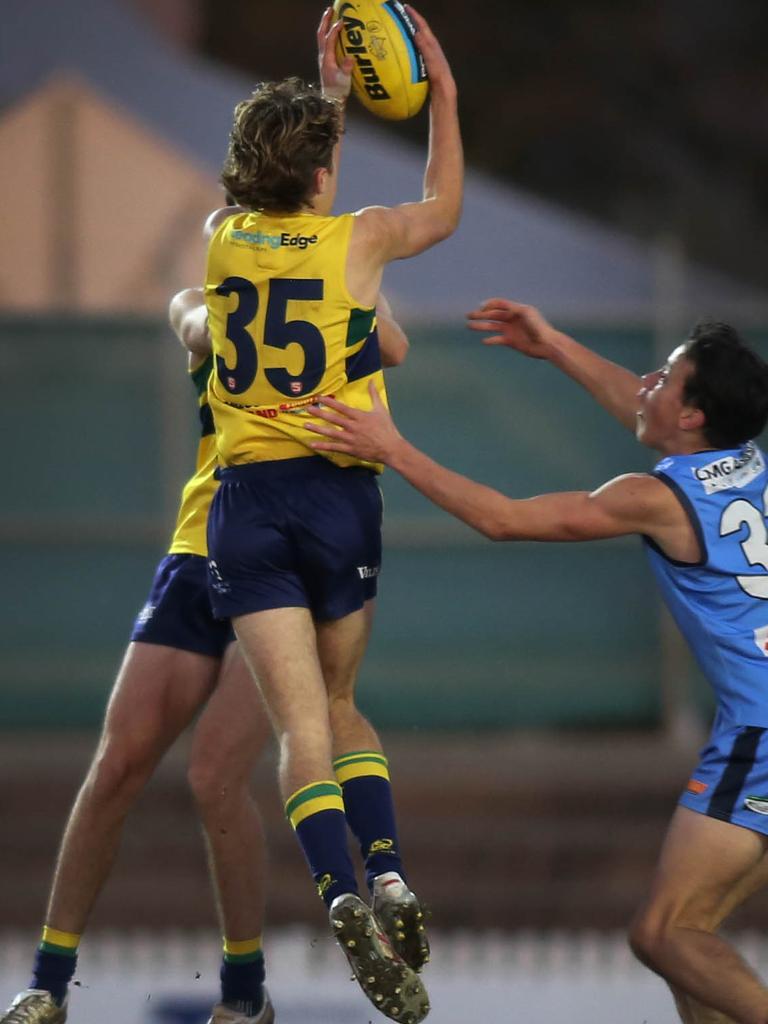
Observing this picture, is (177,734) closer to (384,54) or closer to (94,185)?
(384,54)

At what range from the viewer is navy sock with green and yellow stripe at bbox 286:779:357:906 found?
387cm

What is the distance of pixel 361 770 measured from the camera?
422cm

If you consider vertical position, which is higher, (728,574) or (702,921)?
(728,574)

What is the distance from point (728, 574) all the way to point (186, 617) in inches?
55.9

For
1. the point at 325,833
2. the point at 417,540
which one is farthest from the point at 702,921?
the point at 417,540

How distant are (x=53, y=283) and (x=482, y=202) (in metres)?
2.76

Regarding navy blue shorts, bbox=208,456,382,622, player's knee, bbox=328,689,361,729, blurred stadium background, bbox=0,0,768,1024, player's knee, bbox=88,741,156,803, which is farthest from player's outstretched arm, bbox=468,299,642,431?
blurred stadium background, bbox=0,0,768,1024

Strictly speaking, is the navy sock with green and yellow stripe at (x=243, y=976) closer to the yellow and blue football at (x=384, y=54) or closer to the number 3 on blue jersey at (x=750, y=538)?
the number 3 on blue jersey at (x=750, y=538)

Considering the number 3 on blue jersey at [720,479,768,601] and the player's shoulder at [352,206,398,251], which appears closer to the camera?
the player's shoulder at [352,206,398,251]

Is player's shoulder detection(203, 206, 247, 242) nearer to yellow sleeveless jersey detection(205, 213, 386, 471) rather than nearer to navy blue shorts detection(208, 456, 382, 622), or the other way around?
yellow sleeveless jersey detection(205, 213, 386, 471)

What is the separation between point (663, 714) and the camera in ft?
36.3

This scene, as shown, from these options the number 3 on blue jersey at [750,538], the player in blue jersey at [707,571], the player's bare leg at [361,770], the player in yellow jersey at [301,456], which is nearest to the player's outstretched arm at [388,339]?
the player in yellow jersey at [301,456]

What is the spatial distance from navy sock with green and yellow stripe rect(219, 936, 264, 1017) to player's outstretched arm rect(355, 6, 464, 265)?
1934mm

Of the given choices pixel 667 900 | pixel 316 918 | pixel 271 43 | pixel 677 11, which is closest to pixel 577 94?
pixel 677 11
